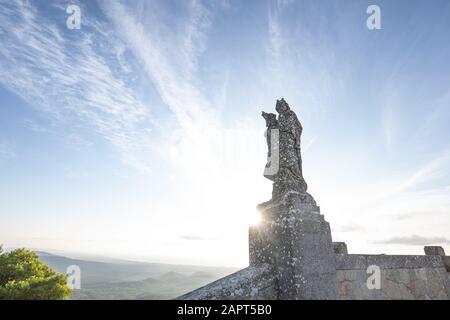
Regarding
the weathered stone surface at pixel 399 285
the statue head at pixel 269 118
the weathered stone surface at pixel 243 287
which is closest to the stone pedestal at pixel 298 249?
the weathered stone surface at pixel 243 287

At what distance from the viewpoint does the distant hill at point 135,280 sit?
3420 inches

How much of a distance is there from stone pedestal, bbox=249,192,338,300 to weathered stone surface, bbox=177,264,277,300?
4.4 inches

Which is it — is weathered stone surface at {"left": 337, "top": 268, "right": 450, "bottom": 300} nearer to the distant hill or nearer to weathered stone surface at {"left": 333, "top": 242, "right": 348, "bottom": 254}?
weathered stone surface at {"left": 333, "top": 242, "right": 348, "bottom": 254}

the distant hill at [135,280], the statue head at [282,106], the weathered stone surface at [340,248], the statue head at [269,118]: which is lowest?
the distant hill at [135,280]

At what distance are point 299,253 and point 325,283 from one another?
0.48m

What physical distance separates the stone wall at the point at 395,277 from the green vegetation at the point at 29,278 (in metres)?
15.1

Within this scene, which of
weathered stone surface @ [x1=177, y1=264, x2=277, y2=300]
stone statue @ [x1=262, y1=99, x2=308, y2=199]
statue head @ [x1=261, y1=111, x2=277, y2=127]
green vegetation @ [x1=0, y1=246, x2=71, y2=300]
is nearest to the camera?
weathered stone surface @ [x1=177, y1=264, x2=277, y2=300]

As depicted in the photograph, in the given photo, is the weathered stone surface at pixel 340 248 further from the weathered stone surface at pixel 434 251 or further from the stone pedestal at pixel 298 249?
the weathered stone surface at pixel 434 251

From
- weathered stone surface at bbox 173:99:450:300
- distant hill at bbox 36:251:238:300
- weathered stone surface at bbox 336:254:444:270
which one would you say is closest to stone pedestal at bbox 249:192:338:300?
weathered stone surface at bbox 173:99:450:300

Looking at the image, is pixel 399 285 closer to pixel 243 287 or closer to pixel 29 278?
pixel 243 287

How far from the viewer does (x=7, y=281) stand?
559 inches

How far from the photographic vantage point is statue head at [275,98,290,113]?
3744 millimetres
